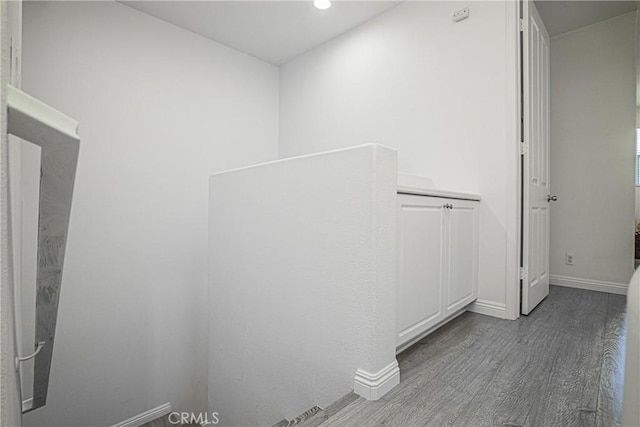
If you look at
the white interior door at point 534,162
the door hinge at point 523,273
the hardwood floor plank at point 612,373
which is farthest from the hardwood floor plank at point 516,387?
the white interior door at point 534,162

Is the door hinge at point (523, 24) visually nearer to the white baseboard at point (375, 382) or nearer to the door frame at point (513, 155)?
A: the door frame at point (513, 155)

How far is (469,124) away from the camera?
7.24 ft

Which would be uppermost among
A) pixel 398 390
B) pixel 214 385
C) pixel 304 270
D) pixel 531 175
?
pixel 531 175

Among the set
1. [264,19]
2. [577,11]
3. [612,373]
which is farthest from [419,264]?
[577,11]

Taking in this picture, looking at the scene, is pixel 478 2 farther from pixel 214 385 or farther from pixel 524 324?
pixel 214 385

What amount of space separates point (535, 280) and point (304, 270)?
1.76 meters

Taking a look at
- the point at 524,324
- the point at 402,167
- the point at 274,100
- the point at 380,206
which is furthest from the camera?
the point at 274,100

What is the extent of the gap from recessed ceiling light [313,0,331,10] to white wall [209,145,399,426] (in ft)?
5.43

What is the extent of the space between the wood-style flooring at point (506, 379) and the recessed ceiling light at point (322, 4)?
2.59 meters

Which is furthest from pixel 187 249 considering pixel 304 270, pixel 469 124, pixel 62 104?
pixel 469 124

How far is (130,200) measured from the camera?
2562 millimetres

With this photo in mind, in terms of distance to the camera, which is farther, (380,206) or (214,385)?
(214,385)

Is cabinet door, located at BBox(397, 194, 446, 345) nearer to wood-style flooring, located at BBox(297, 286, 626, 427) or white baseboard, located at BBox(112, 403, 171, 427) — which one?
wood-style flooring, located at BBox(297, 286, 626, 427)

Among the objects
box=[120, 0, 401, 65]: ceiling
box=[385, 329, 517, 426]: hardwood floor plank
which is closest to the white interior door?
box=[385, 329, 517, 426]: hardwood floor plank
